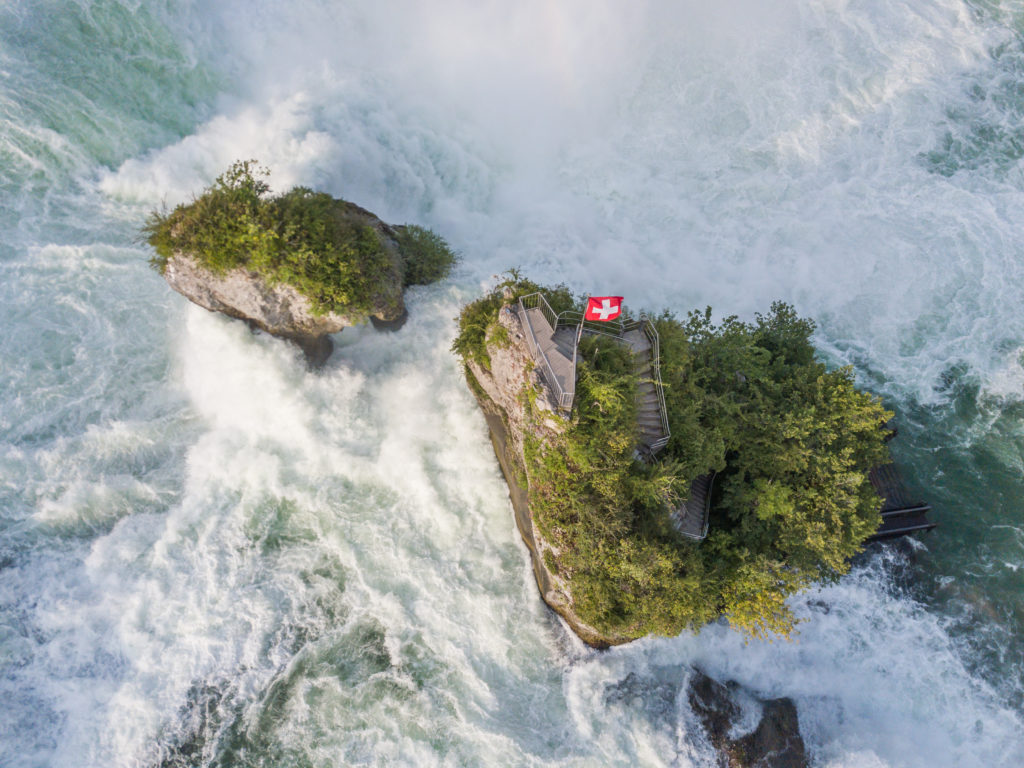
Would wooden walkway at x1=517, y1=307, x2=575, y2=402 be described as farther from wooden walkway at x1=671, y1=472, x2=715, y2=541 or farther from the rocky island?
the rocky island

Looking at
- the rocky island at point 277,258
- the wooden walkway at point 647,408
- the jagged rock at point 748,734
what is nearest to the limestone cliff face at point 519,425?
the wooden walkway at point 647,408

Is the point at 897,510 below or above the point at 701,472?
below

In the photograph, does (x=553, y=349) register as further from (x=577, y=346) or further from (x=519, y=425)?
(x=519, y=425)

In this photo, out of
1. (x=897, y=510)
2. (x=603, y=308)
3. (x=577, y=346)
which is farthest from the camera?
(x=897, y=510)

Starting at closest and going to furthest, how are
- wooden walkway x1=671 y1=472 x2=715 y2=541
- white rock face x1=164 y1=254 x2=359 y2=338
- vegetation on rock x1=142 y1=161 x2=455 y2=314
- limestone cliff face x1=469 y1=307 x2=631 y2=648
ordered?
limestone cliff face x1=469 y1=307 x2=631 y2=648, wooden walkway x1=671 y1=472 x2=715 y2=541, vegetation on rock x1=142 y1=161 x2=455 y2=314, white rock face x1=164 y1=254 x2=359 y2=338

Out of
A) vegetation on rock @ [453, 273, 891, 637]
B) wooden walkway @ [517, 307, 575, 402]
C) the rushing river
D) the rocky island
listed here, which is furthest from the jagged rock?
the rocky island

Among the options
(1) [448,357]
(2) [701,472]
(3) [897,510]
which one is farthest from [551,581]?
(3) [897,510]
